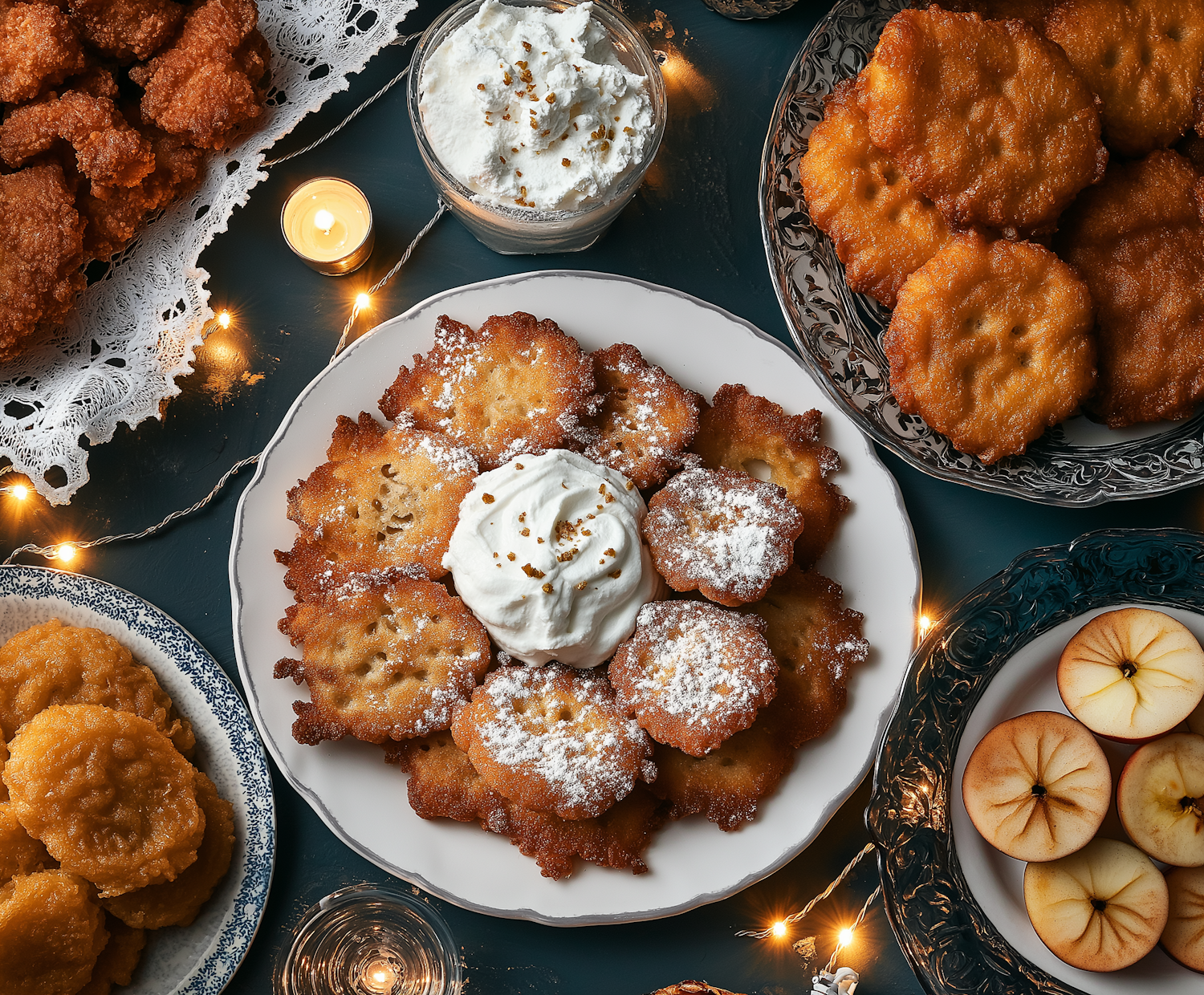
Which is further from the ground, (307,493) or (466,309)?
(466,309)

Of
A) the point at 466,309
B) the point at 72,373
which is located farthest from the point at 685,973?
the point at 72,373

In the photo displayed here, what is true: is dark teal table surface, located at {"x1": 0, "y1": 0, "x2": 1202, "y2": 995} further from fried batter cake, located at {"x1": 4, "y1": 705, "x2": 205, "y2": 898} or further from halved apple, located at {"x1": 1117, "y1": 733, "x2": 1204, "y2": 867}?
halved apple, located at {"x1": 1117, "y1": 733, "x2": 1204, "y2": 867}

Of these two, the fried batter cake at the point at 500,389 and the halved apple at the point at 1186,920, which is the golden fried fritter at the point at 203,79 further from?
the halved apple at the point at 1186,920

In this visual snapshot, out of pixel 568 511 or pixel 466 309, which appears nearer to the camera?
pixel 568 511

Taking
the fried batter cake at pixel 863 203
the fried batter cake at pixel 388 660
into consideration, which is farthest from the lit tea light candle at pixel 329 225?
the fried batter cake at pixel 863 203

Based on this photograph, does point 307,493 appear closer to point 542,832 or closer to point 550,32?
point 542,832

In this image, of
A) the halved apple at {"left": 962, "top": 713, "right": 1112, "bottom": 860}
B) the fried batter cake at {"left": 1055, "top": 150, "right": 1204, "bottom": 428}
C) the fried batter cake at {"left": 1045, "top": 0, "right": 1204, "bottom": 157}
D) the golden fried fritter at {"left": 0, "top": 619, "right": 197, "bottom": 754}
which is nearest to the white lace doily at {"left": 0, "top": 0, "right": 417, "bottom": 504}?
the golden fried fritter at {"left": 0, "top": 619, "right": 197, "bottom": 754}

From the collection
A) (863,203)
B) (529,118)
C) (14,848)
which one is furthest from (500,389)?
(14,848)

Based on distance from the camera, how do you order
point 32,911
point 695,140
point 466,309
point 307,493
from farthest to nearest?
point 695,140 → point 466,309 → point 307,493 → point 32,911
